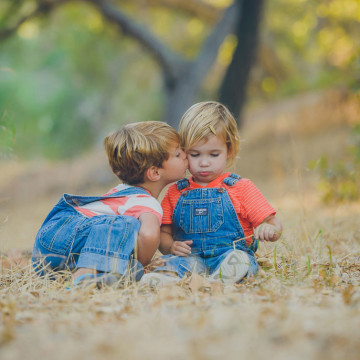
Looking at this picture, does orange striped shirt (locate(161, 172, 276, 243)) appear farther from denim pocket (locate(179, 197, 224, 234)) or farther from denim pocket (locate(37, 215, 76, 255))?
denim pocket (locate(37, 215, 76, 255))

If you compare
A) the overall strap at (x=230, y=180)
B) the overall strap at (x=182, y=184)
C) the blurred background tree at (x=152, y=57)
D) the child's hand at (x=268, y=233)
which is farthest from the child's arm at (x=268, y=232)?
the blurred background tree at (x=152, y=57)

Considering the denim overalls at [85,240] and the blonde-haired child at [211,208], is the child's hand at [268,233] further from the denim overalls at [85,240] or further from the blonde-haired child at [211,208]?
the denim overalls at [85,240]

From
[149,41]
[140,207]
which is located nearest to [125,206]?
[140,207]

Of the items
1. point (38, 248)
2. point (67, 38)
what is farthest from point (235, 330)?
point (67, 38)

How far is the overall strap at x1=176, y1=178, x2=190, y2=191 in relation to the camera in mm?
2878

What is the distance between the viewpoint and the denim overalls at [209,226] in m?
2.73

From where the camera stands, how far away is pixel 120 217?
261 cm

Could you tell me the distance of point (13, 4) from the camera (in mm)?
9109

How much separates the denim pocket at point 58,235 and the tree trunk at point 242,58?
18.4 feet

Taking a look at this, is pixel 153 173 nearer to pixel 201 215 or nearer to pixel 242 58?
pixel 201 215

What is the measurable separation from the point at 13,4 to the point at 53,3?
85 cm

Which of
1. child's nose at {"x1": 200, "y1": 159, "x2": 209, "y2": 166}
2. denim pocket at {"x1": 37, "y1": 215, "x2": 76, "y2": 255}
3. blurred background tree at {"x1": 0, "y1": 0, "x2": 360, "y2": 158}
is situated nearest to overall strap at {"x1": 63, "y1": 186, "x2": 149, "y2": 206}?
denim pocket at {"x1": 37, "y1": 215, "x2": 76, "y2": 255}

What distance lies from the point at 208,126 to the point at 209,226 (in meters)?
0.57

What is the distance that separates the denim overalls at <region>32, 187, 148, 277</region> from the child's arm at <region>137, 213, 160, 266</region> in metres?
0.04
